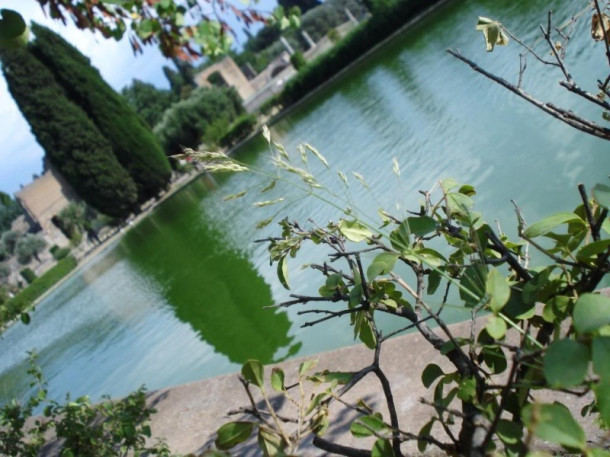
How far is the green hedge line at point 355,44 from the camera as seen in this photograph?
30547mm

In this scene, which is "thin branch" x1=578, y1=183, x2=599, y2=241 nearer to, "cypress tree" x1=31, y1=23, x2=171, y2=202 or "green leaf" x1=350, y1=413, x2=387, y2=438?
"green leaf" x1=350, y1=413, x2=387, y2=438

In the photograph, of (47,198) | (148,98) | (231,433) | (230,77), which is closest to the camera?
(231,433)

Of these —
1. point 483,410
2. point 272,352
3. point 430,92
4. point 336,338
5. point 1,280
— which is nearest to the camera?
point 483,410

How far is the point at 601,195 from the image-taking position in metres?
0.58

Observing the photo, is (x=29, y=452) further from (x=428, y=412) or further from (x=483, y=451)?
(x=483, y=451)

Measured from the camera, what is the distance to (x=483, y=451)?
1.84 ft

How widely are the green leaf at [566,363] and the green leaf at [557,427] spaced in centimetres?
2

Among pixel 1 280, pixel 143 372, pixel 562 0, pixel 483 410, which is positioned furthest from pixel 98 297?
pixel 1 280

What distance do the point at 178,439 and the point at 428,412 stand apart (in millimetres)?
1503

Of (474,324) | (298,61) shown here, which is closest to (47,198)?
(298,61)

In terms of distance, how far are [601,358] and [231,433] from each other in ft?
1.33

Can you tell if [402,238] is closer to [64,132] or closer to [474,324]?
[474,324]

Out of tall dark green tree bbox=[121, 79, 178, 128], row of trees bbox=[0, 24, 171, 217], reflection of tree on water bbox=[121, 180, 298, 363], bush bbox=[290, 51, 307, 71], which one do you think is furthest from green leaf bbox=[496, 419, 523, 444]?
tall dark green tree bbox=[121, 79, 178, 128]

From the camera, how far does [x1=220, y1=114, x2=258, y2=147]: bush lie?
37844 millimetres
